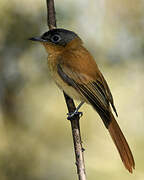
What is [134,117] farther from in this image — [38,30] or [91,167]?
[38,30]

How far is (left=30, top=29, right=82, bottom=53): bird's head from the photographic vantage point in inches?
212

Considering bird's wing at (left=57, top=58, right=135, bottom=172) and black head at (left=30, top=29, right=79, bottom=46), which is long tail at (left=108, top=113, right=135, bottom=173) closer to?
bird's wing at (left=57, top=58, right=135, bottom=172)

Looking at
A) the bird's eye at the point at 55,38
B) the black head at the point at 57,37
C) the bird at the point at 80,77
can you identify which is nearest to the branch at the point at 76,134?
the bird at the point at 80,77

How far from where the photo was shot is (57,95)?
689 centimetres

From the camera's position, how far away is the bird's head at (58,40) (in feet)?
17.6

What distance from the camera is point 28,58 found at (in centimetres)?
676

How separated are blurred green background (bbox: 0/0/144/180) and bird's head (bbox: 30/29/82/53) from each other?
1086 mm

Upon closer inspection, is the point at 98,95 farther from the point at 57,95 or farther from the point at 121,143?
the point at 57,95

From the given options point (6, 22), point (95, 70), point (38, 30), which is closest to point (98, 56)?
point (38, 30)

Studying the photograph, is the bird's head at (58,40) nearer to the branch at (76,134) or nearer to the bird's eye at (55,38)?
the bird's eye at (55,38)

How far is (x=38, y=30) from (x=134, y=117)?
1715mm

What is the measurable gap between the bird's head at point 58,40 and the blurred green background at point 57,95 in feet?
3.56

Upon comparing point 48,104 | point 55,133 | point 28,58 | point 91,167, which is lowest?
point 91,167

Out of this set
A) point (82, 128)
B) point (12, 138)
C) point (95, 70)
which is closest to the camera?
point (95, 70)
